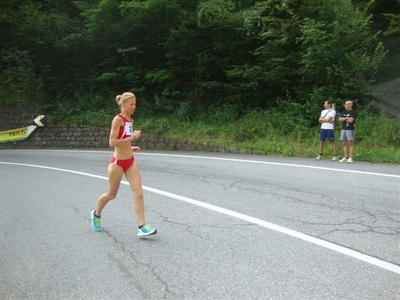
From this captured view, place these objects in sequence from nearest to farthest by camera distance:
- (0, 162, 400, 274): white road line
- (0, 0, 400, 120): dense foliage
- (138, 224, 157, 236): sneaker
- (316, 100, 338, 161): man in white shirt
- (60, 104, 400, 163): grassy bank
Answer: (0, 162, 400, 274): white road line, (138, 224, 157, 236): sneaker, (316, 100, 338, 161): man in white shirt, (60, 104, 400, 163): grassy bank, (0, 0, 400, 120): dense foliage

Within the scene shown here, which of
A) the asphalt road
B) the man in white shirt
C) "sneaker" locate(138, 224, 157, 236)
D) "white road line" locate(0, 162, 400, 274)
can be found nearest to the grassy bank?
the man in white shirt

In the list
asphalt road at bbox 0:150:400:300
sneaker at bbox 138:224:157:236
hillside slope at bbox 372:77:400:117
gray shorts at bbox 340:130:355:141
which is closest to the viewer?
asphalt road at bbox 0:150:400:300

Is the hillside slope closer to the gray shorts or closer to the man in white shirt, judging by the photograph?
the man in white shirt

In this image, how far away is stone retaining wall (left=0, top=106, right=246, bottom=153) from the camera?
18042 mm

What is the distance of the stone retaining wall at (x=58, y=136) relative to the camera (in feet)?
59.2

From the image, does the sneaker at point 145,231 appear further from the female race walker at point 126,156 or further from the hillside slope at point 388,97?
the hillside slope at point 388,97

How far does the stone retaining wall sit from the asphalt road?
Answer: 8916 millimetres

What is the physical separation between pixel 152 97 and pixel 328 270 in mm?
19056

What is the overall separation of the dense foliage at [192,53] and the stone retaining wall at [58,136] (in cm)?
99

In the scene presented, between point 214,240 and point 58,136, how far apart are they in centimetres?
1823

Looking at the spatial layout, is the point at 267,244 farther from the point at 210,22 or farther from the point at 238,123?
the point at 210,22

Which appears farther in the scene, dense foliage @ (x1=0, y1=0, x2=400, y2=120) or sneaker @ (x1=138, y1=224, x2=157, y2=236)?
dense foliage @ (x1=0, y1=0, x2=400, y2=120)

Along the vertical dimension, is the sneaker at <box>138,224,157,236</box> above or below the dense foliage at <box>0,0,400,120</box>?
below

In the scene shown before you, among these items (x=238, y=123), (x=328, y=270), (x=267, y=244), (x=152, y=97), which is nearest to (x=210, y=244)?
(x=267, y=244)
